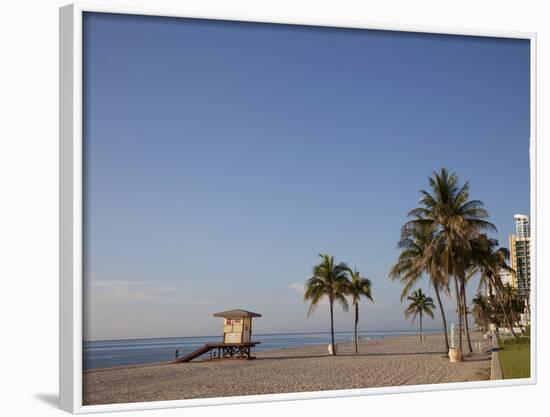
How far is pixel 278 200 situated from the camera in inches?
476

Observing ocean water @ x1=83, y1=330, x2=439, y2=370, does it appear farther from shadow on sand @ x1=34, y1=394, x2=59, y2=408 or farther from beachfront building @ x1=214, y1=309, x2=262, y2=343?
shadow on sand @ x1=34, y1=394, x2=59, y2=408

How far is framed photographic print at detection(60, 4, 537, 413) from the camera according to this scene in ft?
33.9

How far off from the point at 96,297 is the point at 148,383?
1493 millimetres

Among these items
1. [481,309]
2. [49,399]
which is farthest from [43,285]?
[481,309]

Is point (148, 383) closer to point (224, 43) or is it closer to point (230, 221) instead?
point (230, 221)

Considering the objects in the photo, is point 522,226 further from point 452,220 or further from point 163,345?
point 163,345

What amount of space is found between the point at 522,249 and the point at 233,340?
4.09 meters

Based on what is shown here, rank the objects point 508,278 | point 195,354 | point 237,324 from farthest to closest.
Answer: point 508,278
point 195,354
point 237,324

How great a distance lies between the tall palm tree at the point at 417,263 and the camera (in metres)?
12.5

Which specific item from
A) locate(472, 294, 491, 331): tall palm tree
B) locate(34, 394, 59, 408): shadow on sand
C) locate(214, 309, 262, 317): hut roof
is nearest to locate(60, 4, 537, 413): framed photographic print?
locate(214, 309, 262, 317): hut roof

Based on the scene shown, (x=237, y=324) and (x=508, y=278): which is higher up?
(x=508, y=278)

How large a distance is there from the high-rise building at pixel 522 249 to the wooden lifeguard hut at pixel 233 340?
3.68 metres

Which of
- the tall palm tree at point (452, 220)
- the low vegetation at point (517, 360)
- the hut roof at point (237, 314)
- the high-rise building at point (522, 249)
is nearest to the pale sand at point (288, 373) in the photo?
the low vegetation at point (517, 360)

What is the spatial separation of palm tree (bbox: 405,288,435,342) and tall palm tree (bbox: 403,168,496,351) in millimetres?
441
